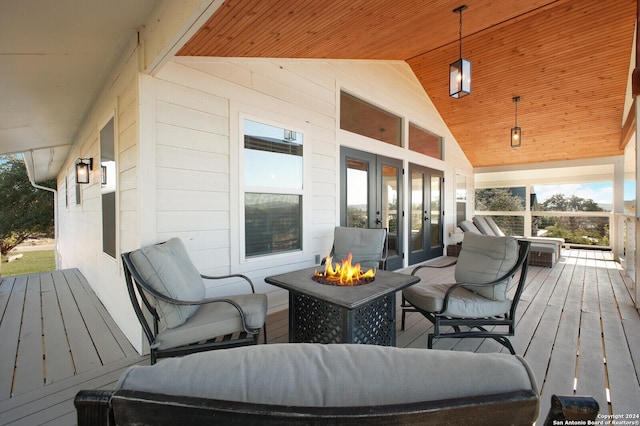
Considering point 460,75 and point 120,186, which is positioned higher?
point 460,75

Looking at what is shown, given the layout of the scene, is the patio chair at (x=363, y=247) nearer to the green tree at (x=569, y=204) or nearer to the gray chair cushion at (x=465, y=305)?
the gray chair cushion at (x=465, y=305)

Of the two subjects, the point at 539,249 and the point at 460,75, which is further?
the point at 539,249

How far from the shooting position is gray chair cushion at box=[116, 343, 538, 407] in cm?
48

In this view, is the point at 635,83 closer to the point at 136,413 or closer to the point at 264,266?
the point at 264,266

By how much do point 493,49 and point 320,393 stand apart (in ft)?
19.1

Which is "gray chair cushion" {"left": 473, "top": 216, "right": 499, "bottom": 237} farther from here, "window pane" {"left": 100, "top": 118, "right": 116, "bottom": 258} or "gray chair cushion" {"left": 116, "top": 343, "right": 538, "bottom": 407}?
"window pane" {"left": 100, "top": 118, "right": 116, "bottom": 258}

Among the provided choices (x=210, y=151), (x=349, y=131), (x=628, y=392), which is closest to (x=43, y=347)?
(x=210, y=151)

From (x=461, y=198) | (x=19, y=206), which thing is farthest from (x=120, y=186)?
(x=19, y=206)

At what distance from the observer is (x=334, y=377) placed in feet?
1.65

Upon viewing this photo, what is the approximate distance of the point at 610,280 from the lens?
455 cm

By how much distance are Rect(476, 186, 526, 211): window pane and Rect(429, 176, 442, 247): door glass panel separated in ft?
12.4

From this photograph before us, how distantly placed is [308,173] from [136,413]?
325 centimetres

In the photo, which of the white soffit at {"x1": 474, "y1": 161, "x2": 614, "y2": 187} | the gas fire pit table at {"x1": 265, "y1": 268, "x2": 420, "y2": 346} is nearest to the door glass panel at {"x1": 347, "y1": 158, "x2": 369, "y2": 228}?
the gas fire pit table at {"x1": 265, "y1": 268, "x2": 420, "y2": 346}

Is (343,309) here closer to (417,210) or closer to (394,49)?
(394,49)
